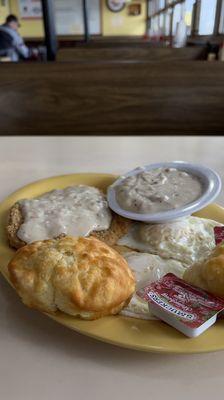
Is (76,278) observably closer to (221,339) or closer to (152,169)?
(221,339)

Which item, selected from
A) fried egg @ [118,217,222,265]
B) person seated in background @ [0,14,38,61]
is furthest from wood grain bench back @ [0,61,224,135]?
person seated in background @ [0,14,38,61]

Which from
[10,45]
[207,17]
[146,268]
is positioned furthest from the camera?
[10,45]

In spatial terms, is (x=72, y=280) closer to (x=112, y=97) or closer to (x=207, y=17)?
(x=112, y=97)

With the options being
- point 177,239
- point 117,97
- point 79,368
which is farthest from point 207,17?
point 79,368

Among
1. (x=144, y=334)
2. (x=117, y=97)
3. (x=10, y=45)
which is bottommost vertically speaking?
(x=10, y=45)

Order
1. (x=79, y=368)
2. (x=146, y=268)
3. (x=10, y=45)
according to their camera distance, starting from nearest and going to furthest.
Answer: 1. (x=79, y=368)
2. (x=146, y=268)
3. (x=10, y=45)

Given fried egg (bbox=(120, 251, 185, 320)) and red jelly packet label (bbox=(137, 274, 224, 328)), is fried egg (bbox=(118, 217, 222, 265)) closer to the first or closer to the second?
fried egg (bbox=(120, 251, 185, 320))

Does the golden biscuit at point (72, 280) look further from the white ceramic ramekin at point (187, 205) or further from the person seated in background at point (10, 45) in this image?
the person seated in background at point (10, 45)
